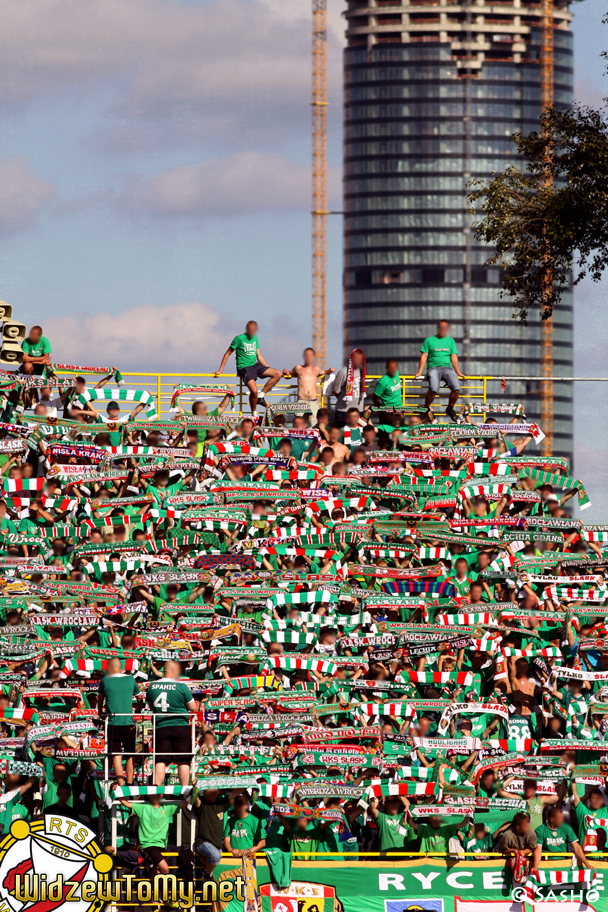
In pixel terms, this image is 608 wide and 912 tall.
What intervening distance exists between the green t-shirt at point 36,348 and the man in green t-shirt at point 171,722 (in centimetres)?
1078

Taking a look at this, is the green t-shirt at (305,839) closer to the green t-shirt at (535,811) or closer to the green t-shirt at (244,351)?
the green t-shirt at (535,811)

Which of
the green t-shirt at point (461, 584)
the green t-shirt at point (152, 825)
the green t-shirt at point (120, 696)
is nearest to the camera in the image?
the green t-shirt at point (152, 825)

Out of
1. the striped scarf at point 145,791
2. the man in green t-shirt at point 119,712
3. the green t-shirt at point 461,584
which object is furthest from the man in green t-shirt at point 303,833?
the green t-shirt at point 461,584

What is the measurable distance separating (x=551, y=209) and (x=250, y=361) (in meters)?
7.64

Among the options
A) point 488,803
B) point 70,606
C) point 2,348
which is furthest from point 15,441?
point 488,803

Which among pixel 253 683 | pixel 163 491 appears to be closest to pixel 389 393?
pixel 163 491

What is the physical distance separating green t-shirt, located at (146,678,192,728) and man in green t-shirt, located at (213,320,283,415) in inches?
409

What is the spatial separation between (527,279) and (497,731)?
1457 cm

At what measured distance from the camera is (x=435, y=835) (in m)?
17.8

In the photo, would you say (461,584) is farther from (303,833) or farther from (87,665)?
(87,665)

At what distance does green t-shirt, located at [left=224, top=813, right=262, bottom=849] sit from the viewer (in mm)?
17359

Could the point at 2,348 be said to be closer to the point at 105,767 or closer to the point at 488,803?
the point at 105,767

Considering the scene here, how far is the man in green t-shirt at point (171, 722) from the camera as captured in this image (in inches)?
682

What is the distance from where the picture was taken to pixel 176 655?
20.0 m
